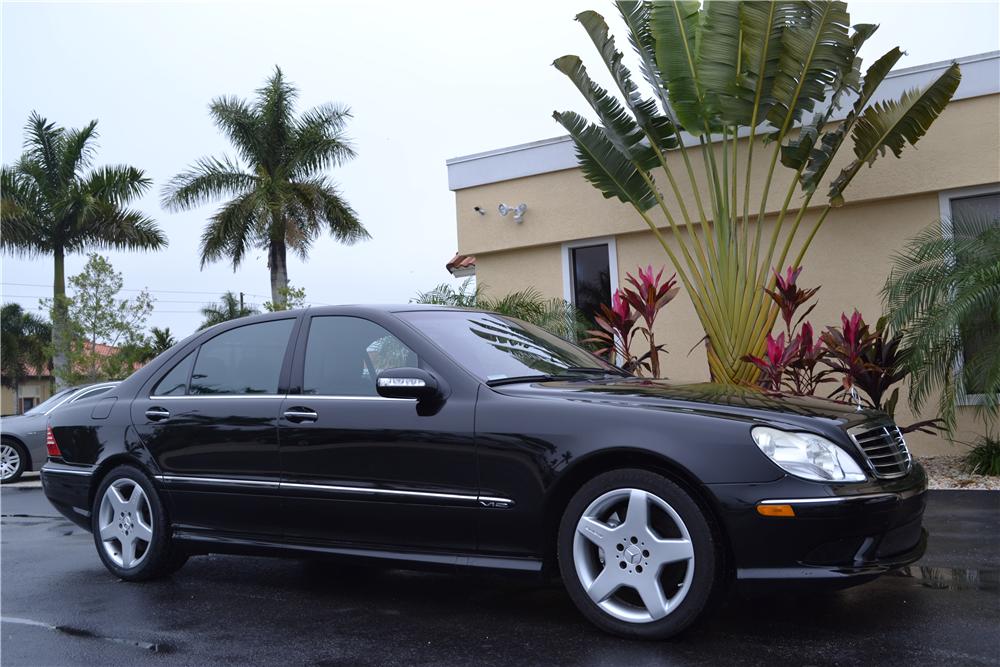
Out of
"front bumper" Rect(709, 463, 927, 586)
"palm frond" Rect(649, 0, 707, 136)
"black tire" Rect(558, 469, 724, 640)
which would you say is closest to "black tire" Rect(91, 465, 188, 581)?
"black tire" Rect(558, 469, 724, 640)

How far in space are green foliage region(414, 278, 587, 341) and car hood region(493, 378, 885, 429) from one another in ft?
22.8

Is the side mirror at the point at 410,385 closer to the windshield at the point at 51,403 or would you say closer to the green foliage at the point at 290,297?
the windshield at the point at 51,403

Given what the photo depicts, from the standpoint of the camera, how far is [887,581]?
15.8 feet

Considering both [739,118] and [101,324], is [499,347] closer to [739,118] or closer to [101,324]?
[739,118]

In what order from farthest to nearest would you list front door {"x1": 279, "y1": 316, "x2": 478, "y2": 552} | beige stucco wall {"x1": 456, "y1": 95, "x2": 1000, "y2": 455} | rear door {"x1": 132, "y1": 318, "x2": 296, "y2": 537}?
1. beige stucco wall {"x1": 456, "y1": 95, "x2": 1000, "y2": 455}
2. rear door {"x1": 132, "y1": 318, "x2": 296, "y2": 537}
3. front door {"x1": 279, "y1": 316, "x2": 478, "y2": 552}

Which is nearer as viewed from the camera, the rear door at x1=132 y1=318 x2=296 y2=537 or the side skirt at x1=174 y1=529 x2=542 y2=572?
the side skirt at x1=174 y1=529 x2=542 y2=572

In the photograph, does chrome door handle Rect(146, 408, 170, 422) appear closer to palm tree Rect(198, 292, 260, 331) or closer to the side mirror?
the side mirror

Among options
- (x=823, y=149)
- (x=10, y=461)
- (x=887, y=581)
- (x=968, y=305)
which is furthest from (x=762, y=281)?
(x=10, y=461)

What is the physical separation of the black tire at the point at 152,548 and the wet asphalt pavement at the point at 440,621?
0.31 ft

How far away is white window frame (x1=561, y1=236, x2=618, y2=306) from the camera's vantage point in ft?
40.6

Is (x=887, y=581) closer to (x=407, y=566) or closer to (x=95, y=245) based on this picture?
(x=407, y=566)

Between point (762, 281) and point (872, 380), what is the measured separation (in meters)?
1.78

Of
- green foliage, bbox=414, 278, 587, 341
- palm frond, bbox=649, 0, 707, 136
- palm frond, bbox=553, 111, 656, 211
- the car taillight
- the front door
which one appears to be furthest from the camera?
green foliage, bbox=414, 278, 587, 341

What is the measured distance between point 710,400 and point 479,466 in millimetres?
1069
